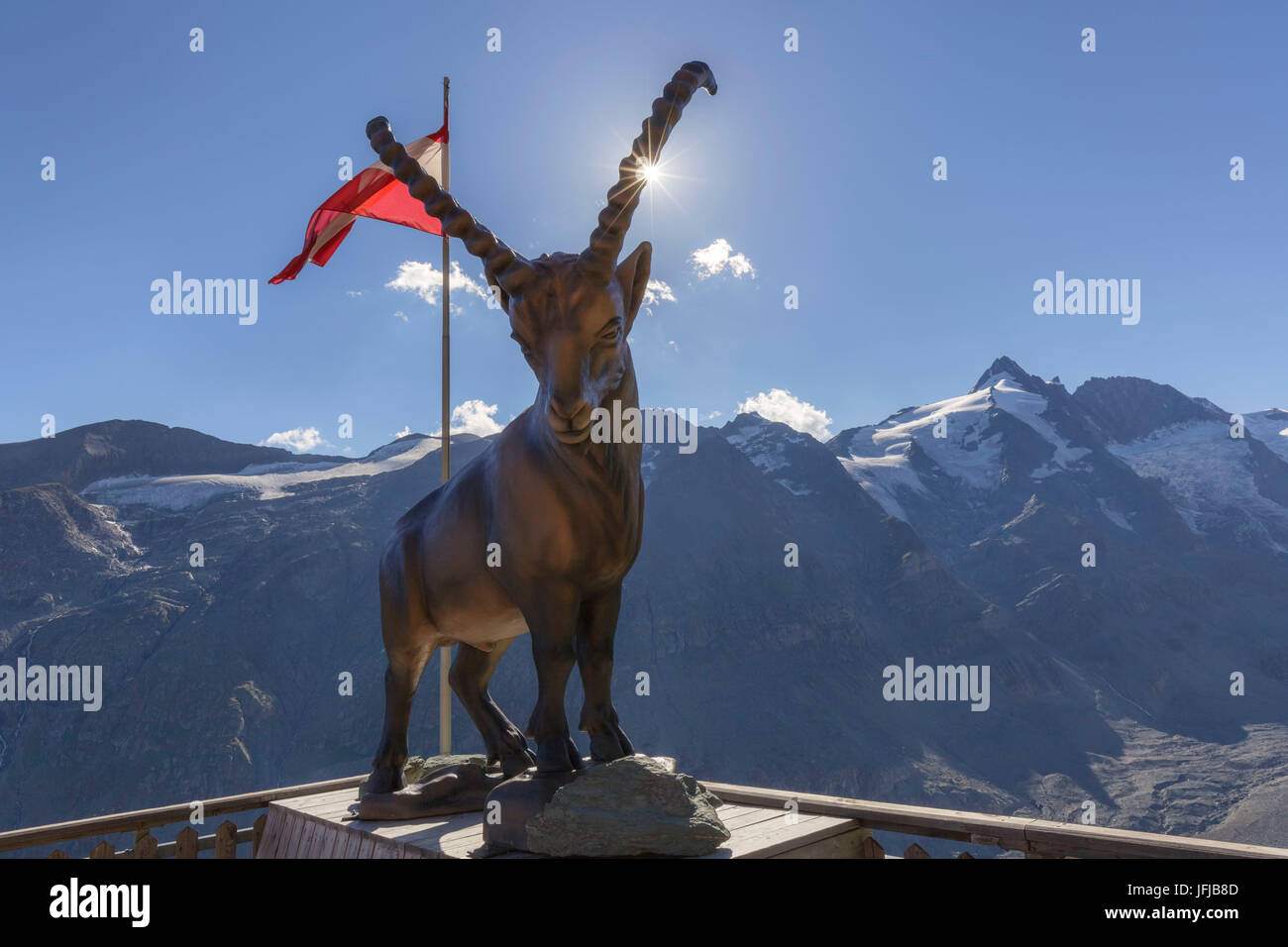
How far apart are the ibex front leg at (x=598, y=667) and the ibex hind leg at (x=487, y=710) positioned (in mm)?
891

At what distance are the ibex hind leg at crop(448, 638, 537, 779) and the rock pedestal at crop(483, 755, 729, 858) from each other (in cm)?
125

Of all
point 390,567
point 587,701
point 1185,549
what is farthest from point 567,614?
point 1185,549

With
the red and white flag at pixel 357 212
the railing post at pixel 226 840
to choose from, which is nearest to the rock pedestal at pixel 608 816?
the railing post at pixel 226 840

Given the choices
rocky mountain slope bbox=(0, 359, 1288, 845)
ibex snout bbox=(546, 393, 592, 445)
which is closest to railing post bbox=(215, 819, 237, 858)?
ibex snout bbox=(546, 393, 592, 445)

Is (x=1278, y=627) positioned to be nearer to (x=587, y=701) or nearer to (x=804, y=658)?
(x=804, y=658)

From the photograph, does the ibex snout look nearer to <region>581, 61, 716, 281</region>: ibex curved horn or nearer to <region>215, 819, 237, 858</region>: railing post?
<region>581, 61, 716, 281</region>: ibex curved horn

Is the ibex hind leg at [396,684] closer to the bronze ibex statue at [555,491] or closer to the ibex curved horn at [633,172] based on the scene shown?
the bronze ibex statue at [555,491]

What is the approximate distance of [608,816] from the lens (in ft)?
12.2

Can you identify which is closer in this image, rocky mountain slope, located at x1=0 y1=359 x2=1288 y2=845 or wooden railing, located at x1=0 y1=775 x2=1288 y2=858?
wooden railing, located at x1=0 y1=775 x2=1288 y2=858

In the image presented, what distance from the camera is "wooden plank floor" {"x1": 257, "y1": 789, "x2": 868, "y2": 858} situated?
4.11 meters

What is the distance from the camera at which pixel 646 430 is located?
4754mm

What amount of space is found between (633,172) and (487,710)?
3.30 metres

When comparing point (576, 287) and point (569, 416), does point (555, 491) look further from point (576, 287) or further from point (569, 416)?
point (576, 287)

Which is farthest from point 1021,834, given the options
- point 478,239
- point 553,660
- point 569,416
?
point 478,239
